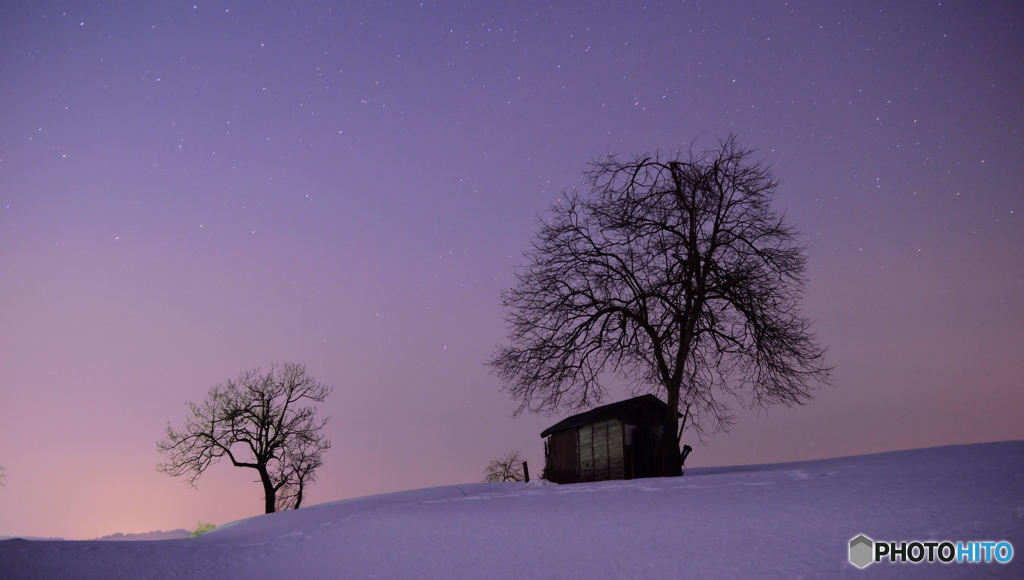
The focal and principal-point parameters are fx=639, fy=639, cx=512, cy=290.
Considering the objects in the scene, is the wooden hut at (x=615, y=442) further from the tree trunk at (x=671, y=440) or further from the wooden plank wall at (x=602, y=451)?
the tree trunk at (x=671, y=440)

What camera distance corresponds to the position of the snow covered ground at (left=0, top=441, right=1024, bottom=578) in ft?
38.6

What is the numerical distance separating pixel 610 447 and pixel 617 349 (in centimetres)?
481

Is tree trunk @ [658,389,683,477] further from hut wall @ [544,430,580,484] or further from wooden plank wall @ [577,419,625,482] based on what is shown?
hut wall @ [544,430,580,484]

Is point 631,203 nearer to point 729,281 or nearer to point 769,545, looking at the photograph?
point 729,281

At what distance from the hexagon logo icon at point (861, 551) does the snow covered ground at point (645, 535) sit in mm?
151

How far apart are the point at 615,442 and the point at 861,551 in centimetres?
1630

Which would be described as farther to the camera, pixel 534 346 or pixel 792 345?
pixel 534 346

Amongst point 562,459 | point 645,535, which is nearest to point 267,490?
point 562,459

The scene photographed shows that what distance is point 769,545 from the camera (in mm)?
12273

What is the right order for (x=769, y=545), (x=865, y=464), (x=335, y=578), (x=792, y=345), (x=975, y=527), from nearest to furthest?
(x=975, y=527) < (x=769, y=545) < (x=335, y=578) < (x=865, y=464) < (x=792, y=345)

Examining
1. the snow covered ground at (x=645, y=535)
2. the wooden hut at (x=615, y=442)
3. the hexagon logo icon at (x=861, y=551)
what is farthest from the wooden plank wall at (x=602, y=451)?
the hexagon logo icon at (x=861, y=551)

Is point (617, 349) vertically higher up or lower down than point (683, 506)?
higher up

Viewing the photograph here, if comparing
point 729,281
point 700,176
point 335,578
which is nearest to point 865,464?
point 729,281

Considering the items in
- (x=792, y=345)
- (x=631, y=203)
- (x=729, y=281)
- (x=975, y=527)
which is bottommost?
(x=975, y=527)
